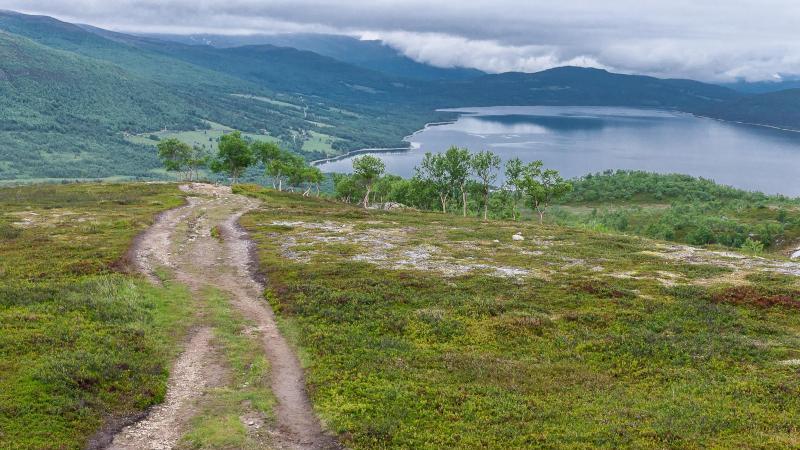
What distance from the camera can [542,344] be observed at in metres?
33.3

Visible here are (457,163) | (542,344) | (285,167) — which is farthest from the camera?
(285,167)

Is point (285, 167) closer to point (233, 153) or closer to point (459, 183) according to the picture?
point (233, 153)

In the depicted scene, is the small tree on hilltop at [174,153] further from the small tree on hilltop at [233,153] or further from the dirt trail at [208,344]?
the dirt trail at [208,344]

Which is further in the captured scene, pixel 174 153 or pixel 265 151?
pixel 174 153

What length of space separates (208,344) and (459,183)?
10165 centimetres

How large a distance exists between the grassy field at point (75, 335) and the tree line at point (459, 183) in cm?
7210

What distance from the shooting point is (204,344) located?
32156 millimetres

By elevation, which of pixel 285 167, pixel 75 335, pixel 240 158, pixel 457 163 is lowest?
pixel 75 335

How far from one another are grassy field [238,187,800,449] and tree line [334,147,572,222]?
4743cm

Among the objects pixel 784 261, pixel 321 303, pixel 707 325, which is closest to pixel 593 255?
pixel 784 261

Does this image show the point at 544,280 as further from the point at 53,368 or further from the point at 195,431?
the point at 53,368

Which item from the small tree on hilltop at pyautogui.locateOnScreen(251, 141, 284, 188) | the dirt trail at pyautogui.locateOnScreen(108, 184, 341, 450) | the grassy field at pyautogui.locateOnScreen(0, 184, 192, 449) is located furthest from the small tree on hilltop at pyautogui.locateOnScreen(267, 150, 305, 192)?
the grassy field at pyautogui.locateOnScreen(0, 184, 192, 449)

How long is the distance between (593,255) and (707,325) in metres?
24.3

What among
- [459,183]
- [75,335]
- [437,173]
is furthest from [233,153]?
[75,335]
